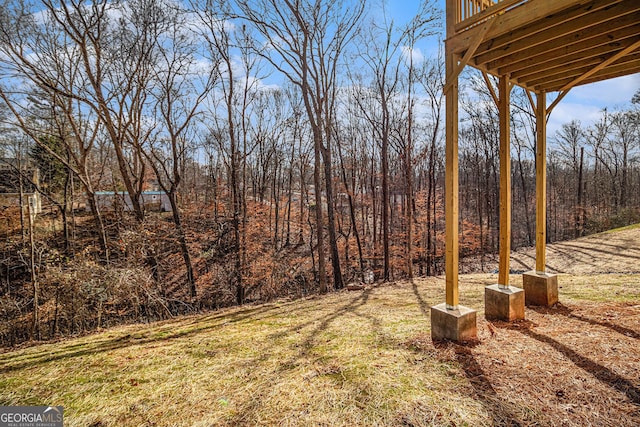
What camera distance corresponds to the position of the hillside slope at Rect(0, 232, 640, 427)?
1.76 metres

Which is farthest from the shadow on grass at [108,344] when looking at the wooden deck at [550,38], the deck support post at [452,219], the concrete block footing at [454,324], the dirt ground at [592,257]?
the dirt ground at [592,257]

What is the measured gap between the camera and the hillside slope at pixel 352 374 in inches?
69.4

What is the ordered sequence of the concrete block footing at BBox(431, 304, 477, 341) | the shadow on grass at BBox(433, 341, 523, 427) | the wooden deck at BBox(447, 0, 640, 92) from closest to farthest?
the shadow on grass at BBox(433, 341, 523, 427) → the wooden deck at BBox(447, 0, 640, 92) → the concrete block footing at BBox(431, 304, 477, 341)

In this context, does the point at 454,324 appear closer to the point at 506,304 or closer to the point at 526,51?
the point at 506,304

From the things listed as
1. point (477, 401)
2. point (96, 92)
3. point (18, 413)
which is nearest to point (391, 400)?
point (477, 401)

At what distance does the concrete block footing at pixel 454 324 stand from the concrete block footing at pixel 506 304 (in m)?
0.66

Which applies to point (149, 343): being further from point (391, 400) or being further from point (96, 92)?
point (96, 92)

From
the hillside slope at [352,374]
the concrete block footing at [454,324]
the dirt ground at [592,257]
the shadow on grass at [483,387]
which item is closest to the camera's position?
the shadow on grass at [483,387]

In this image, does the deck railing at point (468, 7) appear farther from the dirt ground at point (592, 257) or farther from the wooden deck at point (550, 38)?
the dirt ground at point (592, 257)

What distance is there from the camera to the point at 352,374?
2.26 metres

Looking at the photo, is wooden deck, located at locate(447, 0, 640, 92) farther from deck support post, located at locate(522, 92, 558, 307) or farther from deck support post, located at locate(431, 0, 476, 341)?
deck support post, located at locate(522, 92, 558, 307)

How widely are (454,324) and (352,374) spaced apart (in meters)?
1.09

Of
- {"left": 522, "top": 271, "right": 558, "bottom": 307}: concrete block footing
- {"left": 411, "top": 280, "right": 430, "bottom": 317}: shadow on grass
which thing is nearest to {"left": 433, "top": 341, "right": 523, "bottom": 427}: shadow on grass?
{"left": 411, "top": 280, "right": 430, "bottom": 317}: shadow on grass

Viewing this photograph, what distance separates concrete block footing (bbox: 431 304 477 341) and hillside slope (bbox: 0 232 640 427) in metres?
0.10
